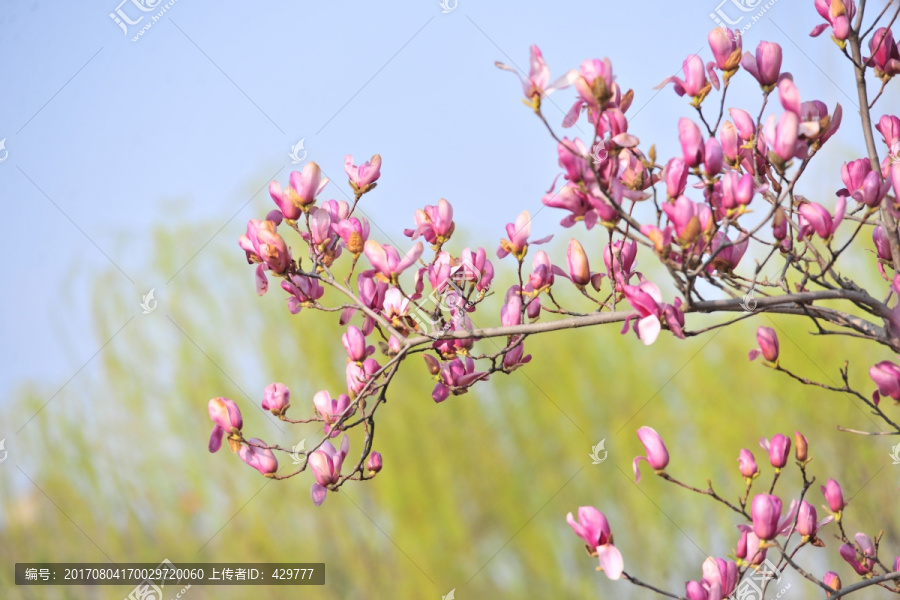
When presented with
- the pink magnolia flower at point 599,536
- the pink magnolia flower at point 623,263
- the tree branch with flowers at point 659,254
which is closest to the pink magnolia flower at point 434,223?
the tree branch with flowers at point 659,254

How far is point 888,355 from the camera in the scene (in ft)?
14.2

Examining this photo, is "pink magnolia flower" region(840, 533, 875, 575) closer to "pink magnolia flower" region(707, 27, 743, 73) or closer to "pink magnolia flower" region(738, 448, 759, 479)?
"pink magnolia flower" region(738, 448, 759, 479)

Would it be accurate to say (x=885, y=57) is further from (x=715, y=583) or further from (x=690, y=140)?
(x=715, y=583)

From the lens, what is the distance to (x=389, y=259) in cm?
116

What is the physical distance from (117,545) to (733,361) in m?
3.81

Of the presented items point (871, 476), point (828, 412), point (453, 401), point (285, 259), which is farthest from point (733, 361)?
point (285, 259)

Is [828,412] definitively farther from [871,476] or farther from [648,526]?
[648,526]

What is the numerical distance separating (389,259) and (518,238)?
0.20 m

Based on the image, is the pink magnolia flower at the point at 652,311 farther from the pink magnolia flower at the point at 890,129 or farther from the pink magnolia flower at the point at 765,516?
the pink magnolia flower at the point at 890,129

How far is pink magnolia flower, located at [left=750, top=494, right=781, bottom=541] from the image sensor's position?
39.9 inches

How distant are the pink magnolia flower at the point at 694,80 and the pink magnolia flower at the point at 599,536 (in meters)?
0.59

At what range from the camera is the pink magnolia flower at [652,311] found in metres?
0.94

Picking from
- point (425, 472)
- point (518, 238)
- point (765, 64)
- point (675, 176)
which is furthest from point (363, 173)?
point (425, 472)

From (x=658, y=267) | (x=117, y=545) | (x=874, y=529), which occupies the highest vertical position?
(x=658, y=267)
